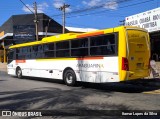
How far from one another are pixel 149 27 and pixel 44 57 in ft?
31.2

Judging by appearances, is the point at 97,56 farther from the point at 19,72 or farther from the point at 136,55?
the point at 19,72

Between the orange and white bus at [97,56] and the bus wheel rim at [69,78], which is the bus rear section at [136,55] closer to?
the orange and white bus at [97,56]

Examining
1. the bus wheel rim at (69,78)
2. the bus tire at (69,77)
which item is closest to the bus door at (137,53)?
the bus tire at (69,77)

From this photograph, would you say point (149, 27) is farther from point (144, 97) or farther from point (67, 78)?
point (144, 97)

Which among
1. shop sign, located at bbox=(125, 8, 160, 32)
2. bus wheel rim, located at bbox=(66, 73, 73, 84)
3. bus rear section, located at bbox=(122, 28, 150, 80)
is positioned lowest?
bus wheel rim, located at bbox=(66, 73, 73, 84)

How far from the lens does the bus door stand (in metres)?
13.8

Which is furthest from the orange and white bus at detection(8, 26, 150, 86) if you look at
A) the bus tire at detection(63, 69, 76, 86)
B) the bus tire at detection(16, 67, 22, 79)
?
the bus tire at detection(16, 67, 22, 79)

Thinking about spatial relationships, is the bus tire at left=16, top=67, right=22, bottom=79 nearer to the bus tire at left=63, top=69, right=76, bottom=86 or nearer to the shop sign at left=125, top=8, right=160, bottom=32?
the bus tire at left=63, top=69, right=76, bottom=86

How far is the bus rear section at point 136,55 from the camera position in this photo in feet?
44.7

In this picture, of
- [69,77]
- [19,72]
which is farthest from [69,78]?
[19,72]

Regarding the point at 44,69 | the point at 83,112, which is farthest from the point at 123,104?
the point at 44,69

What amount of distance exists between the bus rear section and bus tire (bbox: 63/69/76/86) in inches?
149

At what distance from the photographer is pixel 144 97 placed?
1241 cm

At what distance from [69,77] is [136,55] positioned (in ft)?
14.6
